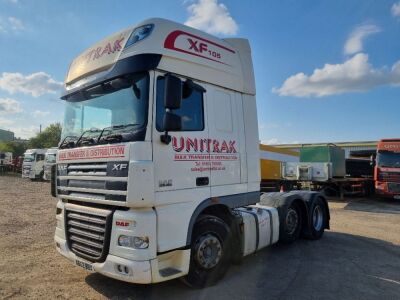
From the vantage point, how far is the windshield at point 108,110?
4570 mm

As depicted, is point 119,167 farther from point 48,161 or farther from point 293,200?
point 48,161

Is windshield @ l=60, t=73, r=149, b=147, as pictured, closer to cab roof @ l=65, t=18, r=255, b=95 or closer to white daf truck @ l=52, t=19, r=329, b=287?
white daf truck @ l=52, t=19, r=329, b=287

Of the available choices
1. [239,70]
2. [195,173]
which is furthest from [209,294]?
[239,70]

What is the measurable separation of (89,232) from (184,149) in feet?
5.48

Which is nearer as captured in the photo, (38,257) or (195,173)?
(195,173)

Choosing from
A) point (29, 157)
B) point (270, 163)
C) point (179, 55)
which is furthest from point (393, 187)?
point (29, 157)

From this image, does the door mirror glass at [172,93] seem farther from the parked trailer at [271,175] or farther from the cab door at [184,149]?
the parked trailer at [271,175]

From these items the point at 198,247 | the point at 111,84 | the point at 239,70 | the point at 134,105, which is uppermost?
the point at 239,70

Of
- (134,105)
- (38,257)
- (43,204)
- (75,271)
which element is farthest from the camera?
(43,204)

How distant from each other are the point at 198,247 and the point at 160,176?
1.24 m

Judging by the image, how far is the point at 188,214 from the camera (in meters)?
4.91

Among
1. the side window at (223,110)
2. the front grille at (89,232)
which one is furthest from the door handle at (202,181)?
the front grille at (89,232)

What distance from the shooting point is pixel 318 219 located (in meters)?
8.68

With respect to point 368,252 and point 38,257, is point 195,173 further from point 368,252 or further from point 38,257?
point 368,252
